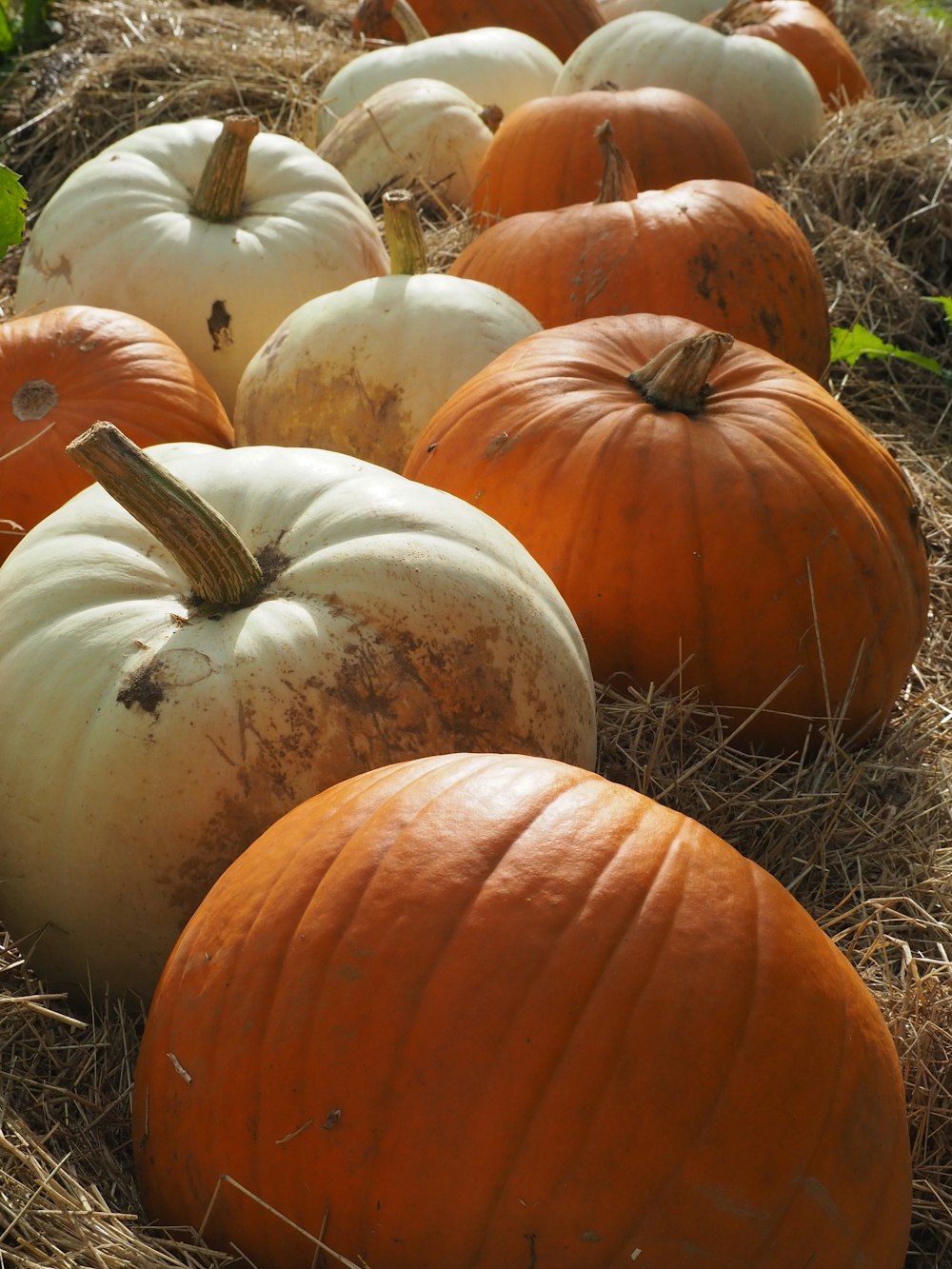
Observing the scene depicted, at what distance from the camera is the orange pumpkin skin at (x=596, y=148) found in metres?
4.50

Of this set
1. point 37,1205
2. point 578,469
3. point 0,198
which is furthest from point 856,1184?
point 0,198

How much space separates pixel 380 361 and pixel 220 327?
77 cm

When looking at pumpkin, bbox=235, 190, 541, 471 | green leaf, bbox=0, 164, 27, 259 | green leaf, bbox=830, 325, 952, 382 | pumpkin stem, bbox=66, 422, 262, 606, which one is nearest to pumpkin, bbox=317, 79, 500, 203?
green leaf, bbox=830, 325, 952, 382

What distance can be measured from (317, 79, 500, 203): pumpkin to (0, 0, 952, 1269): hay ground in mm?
166

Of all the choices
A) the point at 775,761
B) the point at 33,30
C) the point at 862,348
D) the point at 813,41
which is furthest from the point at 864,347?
the point at 33,30

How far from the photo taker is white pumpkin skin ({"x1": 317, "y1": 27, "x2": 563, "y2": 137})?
552 centimetres

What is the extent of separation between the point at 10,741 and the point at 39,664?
13cm

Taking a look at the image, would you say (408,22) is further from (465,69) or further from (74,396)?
(74,396)

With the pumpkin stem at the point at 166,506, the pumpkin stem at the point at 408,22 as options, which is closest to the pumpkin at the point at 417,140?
the pumpkin stem at the point at 408,22

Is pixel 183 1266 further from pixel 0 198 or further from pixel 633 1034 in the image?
pixel 0 198

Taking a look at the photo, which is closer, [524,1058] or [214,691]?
[524,1058]

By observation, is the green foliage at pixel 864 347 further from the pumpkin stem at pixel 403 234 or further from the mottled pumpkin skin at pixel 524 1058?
the mottled pumpkin skin at pixel 524 1058

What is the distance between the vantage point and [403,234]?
11.3 ft

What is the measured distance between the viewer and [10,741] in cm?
212
